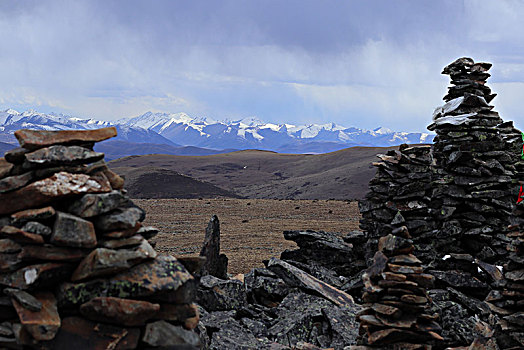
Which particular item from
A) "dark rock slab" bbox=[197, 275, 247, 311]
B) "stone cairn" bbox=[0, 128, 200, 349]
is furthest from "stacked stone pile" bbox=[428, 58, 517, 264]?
"stone cairn" bbox=[0, 128, 200, 349]

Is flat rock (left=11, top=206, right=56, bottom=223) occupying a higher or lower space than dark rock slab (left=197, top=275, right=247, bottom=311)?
higher

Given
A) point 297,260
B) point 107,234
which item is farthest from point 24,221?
point 297,260

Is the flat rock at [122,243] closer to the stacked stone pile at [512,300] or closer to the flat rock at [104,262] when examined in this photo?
the flat rock at [104,262]

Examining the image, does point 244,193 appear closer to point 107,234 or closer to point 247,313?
Answer: point 247,313

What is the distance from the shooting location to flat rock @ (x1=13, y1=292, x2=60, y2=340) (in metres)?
4.59

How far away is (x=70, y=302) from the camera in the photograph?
15.8ft

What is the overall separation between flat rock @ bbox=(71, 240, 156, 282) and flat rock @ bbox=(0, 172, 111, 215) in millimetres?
714

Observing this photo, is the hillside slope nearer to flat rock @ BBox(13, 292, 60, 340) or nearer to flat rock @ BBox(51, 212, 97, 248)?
flat rock @ BBox(51, 212, 97, 248)

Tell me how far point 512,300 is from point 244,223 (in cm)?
2650

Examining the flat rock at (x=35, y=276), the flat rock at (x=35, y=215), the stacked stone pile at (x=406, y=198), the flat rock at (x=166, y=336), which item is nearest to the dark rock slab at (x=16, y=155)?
the flat rock at (x=35, y=215)

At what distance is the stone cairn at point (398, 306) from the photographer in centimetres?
759

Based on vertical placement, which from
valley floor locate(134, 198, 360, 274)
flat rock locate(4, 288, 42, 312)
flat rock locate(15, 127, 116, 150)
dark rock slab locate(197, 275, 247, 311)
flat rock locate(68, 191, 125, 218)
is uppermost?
flat rock locate(15, 127, 116, 150)

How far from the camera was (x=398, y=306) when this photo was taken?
7688mm

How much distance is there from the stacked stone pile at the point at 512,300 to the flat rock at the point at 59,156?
25.8 ft
